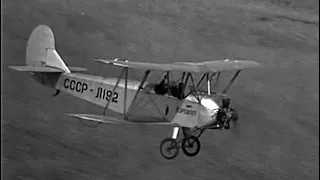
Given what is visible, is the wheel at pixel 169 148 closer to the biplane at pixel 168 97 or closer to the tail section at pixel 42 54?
the biplane at pixel 168 97

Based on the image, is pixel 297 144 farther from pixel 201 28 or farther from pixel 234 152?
pixel 201 28

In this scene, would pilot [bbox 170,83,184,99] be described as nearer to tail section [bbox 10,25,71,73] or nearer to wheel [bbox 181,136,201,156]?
wheel [bbox 181,136,201,156]

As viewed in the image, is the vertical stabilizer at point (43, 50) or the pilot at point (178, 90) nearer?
the pilot at point (178, 90)

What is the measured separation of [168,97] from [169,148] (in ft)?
0.79

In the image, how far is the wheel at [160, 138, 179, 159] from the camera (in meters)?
2.58

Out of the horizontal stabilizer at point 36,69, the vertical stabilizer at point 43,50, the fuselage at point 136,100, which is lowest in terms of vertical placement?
the fuselage at point 136,100

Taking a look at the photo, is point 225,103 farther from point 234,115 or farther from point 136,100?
point 136,100

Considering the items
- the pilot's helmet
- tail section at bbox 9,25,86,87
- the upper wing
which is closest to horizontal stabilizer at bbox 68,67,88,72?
tail section at bbox 9,25,86,87

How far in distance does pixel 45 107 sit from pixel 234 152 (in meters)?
0.83

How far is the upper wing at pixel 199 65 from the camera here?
242 centimetres

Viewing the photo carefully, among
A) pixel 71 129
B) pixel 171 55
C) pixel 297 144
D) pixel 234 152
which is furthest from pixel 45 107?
pixel 297 144

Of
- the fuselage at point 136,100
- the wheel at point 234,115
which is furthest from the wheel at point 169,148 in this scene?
the wheel at point 234,115

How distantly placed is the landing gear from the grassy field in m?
0.03

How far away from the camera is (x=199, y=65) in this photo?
2.46 metres
